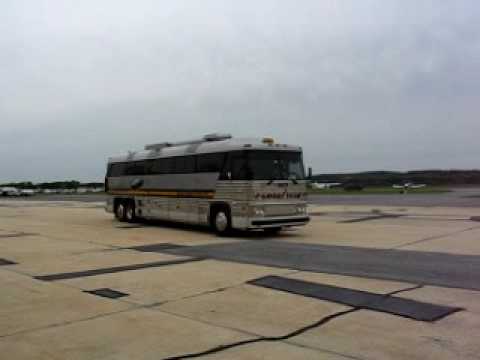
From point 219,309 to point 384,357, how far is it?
8.59ft

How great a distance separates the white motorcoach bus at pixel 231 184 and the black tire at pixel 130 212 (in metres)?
2.41

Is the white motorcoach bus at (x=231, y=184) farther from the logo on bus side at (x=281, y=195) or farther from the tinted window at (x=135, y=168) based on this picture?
the tinted window at (x=135, y=168)

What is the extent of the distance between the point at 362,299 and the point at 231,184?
9931 mm

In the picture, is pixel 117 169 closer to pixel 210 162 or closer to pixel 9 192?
pixel 210 162

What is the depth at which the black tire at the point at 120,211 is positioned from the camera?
24.8 metres

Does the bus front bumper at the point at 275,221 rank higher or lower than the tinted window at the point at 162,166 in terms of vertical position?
lower

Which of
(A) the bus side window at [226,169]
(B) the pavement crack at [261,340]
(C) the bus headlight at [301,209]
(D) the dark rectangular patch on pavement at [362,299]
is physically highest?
(A) the bus side window at [226,169]

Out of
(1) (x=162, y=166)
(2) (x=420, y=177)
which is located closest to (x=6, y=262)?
(1) (x=162, y=166)

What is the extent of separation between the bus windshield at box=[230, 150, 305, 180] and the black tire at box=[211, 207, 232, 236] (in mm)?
1235

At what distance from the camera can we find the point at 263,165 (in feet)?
57.2

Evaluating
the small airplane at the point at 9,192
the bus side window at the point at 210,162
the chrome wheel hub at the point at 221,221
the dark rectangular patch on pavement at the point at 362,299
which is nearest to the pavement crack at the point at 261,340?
the dark rectangular patch on pavement at the point at 362,299

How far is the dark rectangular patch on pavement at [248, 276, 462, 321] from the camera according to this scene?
719 centimetres

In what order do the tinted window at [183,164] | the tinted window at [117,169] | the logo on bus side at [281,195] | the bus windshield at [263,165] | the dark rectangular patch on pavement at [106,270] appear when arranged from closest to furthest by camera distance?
the dark rectangular patch on pavement at [106,270], the logo on bus side at [281,195], the bus windshield at [263,165], the tinted window at [183,164], the tinted window at [117,169]

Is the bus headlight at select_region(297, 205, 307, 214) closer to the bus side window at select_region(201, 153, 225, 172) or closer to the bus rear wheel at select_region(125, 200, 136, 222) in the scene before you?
the bus side window at select_region(201, 153, 225, 172)
